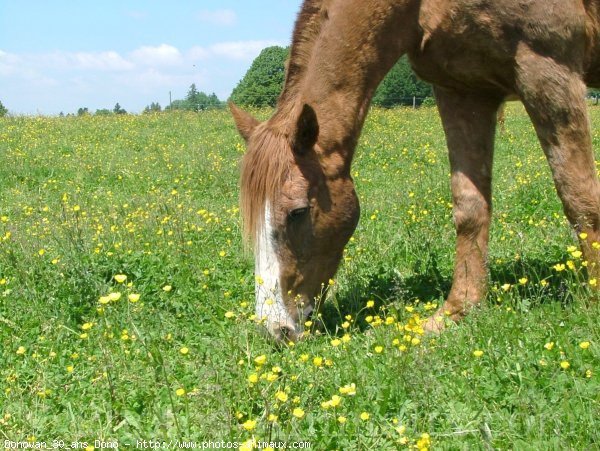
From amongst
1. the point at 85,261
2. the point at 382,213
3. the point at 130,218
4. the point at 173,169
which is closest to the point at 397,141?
the point at 173,169

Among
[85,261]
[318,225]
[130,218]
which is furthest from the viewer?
[130,218]

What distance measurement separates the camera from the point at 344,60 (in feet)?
13.4

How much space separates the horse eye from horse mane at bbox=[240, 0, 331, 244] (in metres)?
0.15

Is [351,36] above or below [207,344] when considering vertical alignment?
above

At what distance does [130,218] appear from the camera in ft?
22.5

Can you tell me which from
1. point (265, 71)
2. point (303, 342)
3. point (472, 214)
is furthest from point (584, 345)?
point (265, 71)

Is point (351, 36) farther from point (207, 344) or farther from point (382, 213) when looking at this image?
point (382, 213)

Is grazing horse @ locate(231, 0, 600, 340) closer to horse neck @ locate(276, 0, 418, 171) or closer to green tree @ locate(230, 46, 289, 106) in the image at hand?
horse neck @ locate(276, 0, 418, 171)

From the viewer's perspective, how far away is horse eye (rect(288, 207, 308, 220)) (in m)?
3.87

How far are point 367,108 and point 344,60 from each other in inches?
14.0

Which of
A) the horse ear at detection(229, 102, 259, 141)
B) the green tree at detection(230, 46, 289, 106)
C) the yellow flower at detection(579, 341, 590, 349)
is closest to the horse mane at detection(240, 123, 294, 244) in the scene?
the horse ear at detection(229, 102, 259, 141)

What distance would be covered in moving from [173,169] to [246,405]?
8.96 meters

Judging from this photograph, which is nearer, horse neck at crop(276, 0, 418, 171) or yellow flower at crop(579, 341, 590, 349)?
yellow flower at crop(579, 341, 590, 349)

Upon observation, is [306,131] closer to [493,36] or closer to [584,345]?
[493,36]
